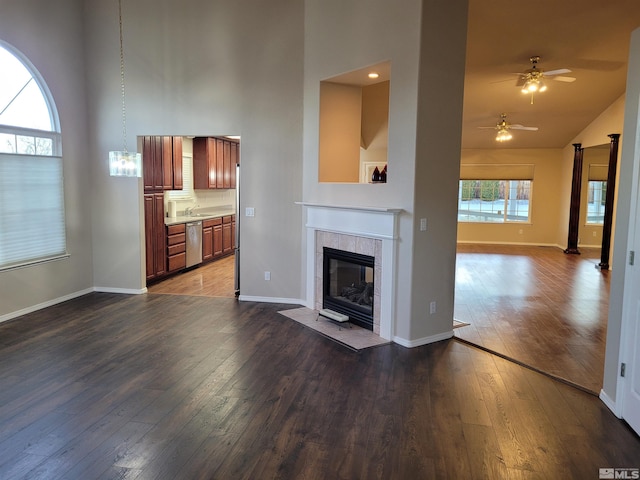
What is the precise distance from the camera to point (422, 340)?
4465 mm

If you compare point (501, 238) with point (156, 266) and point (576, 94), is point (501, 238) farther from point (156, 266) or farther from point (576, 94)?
point (156, 266)

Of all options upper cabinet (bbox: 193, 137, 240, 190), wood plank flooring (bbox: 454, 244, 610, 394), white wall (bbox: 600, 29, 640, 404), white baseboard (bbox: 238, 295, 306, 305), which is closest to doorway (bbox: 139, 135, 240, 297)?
upper cabinet (bbox: 193, 137, 240, 190)

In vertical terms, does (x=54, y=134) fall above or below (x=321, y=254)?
above

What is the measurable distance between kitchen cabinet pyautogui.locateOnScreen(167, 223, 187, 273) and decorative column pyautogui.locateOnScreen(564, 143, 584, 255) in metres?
8.65

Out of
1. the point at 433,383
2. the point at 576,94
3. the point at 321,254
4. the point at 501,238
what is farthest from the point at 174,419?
the point at 501,238

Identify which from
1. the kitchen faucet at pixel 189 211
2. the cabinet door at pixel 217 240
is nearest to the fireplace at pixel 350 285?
the cabinet door at pixel 217 240

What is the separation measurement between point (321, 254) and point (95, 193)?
10.9 feet

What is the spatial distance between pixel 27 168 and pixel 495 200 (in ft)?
34.9

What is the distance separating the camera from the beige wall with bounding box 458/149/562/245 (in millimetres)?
11648

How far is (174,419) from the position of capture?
2.95 meters

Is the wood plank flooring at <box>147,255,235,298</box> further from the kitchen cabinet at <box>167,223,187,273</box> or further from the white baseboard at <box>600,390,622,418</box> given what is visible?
the white baseboard at <box>600,390,622,418</box>

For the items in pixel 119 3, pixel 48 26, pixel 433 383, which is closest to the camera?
pixel 433 383

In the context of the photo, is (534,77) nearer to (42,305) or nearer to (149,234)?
(149,234)

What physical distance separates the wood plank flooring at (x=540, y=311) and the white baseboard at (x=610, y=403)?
0.13 metres
